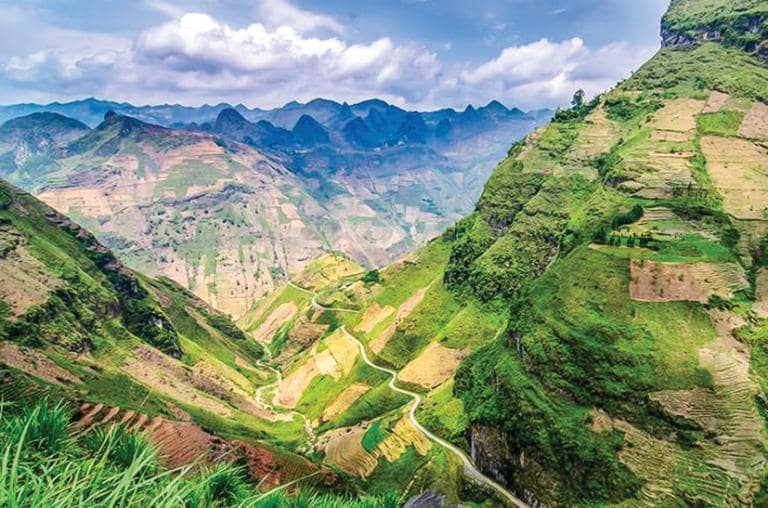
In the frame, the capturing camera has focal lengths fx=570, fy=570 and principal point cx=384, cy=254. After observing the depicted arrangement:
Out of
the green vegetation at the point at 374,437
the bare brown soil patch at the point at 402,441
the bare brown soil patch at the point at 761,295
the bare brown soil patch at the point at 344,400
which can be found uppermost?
the bare brown soil patch at the point at 761,295

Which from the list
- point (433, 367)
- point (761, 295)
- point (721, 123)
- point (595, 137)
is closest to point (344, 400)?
point (433, 367)

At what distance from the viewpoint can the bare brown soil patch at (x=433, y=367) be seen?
466 ft

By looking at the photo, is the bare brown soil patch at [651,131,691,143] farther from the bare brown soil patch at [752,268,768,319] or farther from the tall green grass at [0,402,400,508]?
the tall green grass at [0,402,400,508]

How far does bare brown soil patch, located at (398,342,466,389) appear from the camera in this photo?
142 m

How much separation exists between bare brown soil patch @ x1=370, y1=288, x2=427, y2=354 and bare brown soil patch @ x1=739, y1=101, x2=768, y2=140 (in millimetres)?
98689

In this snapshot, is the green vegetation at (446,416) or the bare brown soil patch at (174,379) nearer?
the green vegetation at (446,416)

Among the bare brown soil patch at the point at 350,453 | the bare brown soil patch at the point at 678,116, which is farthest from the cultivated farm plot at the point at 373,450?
the bare brown soil patch at the point at 678,116

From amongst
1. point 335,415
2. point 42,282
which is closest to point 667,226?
point 335,415

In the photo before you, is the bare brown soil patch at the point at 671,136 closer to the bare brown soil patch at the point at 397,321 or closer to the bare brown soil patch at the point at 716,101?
the bare brown soil patch at the point at 716,101

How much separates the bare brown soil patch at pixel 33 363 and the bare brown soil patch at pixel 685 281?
12050 centimetres

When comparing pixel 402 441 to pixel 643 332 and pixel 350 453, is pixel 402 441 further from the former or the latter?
pixel 643 332

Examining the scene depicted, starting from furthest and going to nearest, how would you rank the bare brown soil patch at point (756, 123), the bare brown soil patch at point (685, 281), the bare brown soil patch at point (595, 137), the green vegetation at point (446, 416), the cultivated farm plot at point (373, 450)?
the bare brown soil patch at point (595, 137) → the bare brown soil patch at point (756, 123) → the cultivated farm plot at point (373, 450) → the green vegetation at point (446, 416) → the bare brown soil patch at point (685, 281)

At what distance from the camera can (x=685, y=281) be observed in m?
90.8

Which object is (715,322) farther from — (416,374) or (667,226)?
(416,374)
